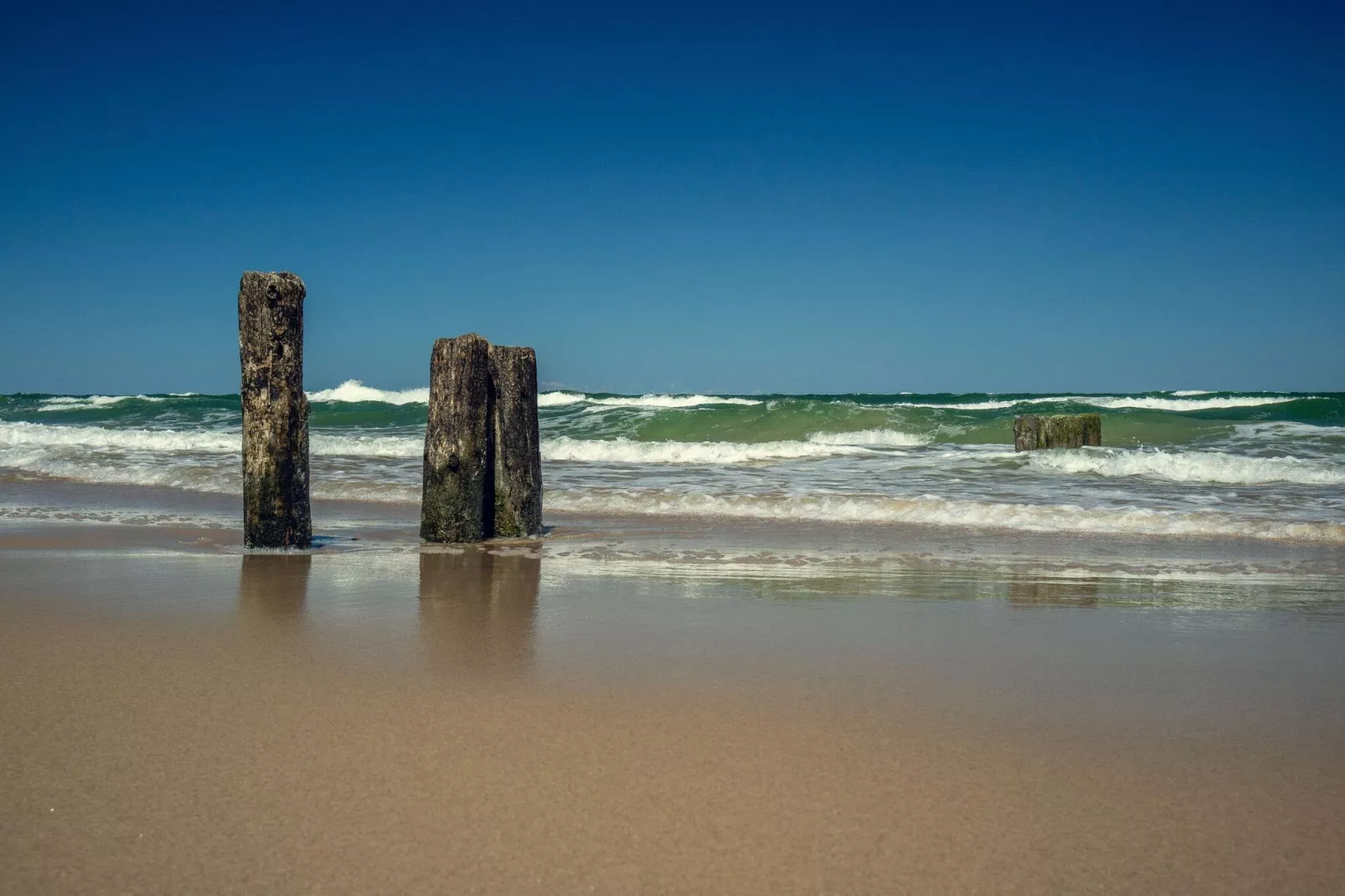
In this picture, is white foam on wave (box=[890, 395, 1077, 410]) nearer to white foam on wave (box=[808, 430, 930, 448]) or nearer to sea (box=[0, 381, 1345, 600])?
white foam on wave (box=[808, 430, 930, 448])

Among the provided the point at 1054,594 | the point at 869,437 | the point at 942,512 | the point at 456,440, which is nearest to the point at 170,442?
the point at 869,437

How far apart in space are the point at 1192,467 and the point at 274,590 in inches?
413

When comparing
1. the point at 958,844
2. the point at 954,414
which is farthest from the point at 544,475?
the point at 954,414

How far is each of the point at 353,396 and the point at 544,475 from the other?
3365 cm

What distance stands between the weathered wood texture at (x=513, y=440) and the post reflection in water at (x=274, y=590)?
147 centimetres

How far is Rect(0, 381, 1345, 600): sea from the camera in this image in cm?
676

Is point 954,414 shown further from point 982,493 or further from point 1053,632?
point 1053,632

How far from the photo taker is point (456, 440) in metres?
6.56

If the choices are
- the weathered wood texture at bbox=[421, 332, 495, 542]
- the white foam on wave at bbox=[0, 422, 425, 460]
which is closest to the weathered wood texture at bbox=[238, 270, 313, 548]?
the weathered wood texture at bbox=[421, 332, 495, 542]

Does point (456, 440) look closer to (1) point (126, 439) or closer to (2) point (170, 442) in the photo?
(2) point (170, 442)

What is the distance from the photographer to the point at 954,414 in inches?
934

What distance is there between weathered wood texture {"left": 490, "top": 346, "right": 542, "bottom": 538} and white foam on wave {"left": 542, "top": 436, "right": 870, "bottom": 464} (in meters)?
7.74

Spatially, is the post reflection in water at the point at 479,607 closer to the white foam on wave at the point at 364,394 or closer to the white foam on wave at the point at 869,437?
the white foam on wave at the point at 869,437

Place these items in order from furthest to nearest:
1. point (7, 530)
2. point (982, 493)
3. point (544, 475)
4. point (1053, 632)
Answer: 1. point (544, 475)
2. point (982, 493)
3. point (7, 530)
4. point (1053, 632)
